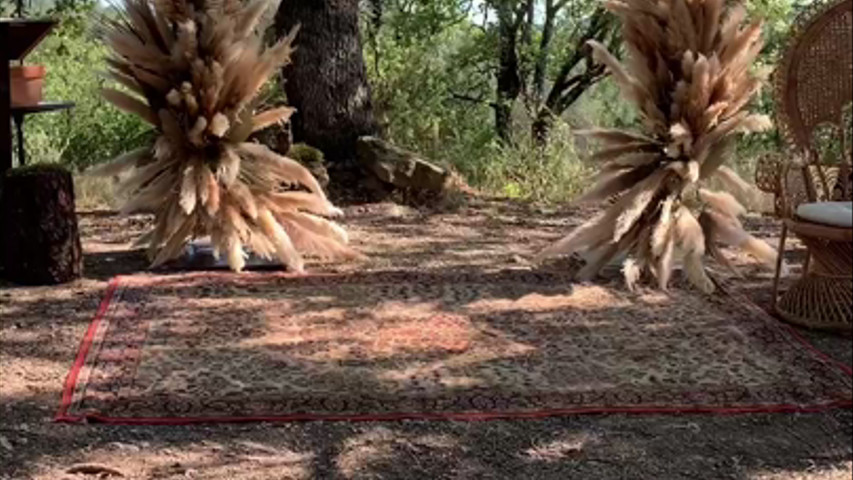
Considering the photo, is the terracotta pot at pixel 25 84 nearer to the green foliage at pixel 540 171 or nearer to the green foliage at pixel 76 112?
the green foliage at pixel 76 112

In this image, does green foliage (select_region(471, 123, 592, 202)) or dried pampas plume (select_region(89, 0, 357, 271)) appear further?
green foliage (select_region(471, 123, 592, 202))

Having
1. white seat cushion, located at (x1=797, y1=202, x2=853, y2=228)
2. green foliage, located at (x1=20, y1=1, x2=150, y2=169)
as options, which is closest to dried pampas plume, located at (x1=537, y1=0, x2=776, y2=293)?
white seat cushion, located at (x1=797, y1=202, x2=853, y2=228)

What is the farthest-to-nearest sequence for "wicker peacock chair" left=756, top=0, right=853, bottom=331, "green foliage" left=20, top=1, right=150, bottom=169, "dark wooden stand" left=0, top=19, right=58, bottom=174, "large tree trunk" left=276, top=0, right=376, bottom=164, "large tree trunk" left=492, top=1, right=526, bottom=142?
"large tree trunk" left=492, top=1, right=526, bottom=142, "green foliage" left=20, top=1, right=150, bottom=169, "large tree trunk" left=276, top=0, right=376, bottom=164, "dark wooden stand" left=0, top=19, right=58, bottom=174, "wicker peacock chair" left=756, top=0, right=853, bottom=331

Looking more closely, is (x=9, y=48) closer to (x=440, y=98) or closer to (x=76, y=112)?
(x=76, y=112)

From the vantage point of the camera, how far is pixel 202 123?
4035 mm

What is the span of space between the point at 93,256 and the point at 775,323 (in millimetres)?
2836

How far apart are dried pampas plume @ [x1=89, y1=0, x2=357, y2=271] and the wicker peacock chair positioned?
186cm

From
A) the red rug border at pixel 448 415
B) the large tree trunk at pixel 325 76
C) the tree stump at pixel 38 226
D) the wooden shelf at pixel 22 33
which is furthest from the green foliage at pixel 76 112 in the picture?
the red rug border at pixel 448 415

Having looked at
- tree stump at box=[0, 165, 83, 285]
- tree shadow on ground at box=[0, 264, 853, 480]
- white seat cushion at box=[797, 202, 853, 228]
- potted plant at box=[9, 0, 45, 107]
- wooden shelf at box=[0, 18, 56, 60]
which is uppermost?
wooden shelf at box=[0, 18, 56, 60]

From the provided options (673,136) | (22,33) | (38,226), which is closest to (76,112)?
(22,33)

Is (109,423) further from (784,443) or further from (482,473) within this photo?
(784,443)

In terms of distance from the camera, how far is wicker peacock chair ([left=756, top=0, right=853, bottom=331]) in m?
3.47

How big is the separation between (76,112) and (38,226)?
201 inches

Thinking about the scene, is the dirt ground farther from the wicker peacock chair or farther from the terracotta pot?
the terracotta pot
